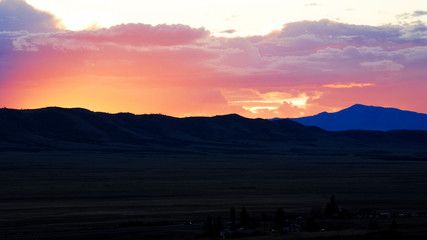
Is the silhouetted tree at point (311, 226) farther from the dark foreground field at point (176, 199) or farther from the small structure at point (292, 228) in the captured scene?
the dark foreground field at point (176, 199)

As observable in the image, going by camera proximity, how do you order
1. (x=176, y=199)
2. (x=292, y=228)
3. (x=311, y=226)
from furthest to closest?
(x=176, y=199) → (x=311, y=226) → (x=292, y=228)

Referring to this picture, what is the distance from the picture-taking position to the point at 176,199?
6856cm

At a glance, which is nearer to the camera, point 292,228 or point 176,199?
point 292,228

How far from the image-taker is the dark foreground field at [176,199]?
1874 inches

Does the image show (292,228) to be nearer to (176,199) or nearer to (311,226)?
(311,226)

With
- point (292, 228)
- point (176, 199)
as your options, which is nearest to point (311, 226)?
point (292, 228)

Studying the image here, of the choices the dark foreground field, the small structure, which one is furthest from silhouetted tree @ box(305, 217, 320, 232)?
the dark foreground field

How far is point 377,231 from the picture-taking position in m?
45.0

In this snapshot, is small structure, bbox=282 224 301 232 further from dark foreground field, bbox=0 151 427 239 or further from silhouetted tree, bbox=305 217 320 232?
dark foreground field, bbox=0 151 427 239

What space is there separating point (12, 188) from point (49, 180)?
12.9 m

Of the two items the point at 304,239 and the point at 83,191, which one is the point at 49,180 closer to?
the point at 83,191

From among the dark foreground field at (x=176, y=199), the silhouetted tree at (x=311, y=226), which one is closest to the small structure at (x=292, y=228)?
the silhouetted tree at (x=311, y=226)

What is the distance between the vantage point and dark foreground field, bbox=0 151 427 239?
156 ft

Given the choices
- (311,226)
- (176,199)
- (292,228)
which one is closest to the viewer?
(292,228)
